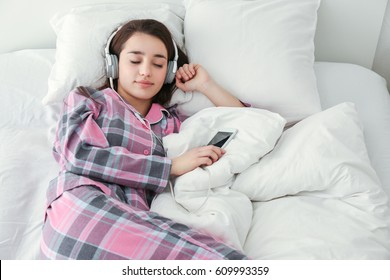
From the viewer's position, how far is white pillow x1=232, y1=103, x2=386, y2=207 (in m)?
1.08

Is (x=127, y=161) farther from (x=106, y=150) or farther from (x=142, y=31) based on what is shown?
(x=142, y=31)

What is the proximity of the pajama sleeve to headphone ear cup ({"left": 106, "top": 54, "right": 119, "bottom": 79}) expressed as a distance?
0.61 ft

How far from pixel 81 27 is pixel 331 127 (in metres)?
0.83

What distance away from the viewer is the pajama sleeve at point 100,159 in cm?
111

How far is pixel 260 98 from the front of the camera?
54.2 inches

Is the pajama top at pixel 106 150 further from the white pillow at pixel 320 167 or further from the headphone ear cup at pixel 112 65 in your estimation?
the white pillow at pixel 320 167

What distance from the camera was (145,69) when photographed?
1285 millimetres

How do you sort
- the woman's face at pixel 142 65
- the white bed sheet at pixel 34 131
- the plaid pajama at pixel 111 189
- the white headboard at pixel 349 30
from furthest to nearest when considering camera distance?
the white headboard at pixel 349 30 < the woman's face at pixel 142 65 < the white bed sheet at pixel 34 131 < the plaid pajama at pixel 111 189

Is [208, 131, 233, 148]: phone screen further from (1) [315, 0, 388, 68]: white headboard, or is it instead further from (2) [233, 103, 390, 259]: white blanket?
(1) [315, 0, 388, 68]: white headboard

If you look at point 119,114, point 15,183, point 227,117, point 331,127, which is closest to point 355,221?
point 331,127

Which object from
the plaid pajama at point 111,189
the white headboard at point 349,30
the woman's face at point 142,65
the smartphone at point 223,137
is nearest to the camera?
the plaid pajama at point 111,189

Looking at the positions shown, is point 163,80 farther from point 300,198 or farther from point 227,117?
point 300,198

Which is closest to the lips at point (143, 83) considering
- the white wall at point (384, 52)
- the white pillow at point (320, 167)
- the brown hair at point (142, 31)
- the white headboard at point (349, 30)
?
the brown hair at point (142, 31)

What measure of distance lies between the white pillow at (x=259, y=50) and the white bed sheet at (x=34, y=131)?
0.16 metres
